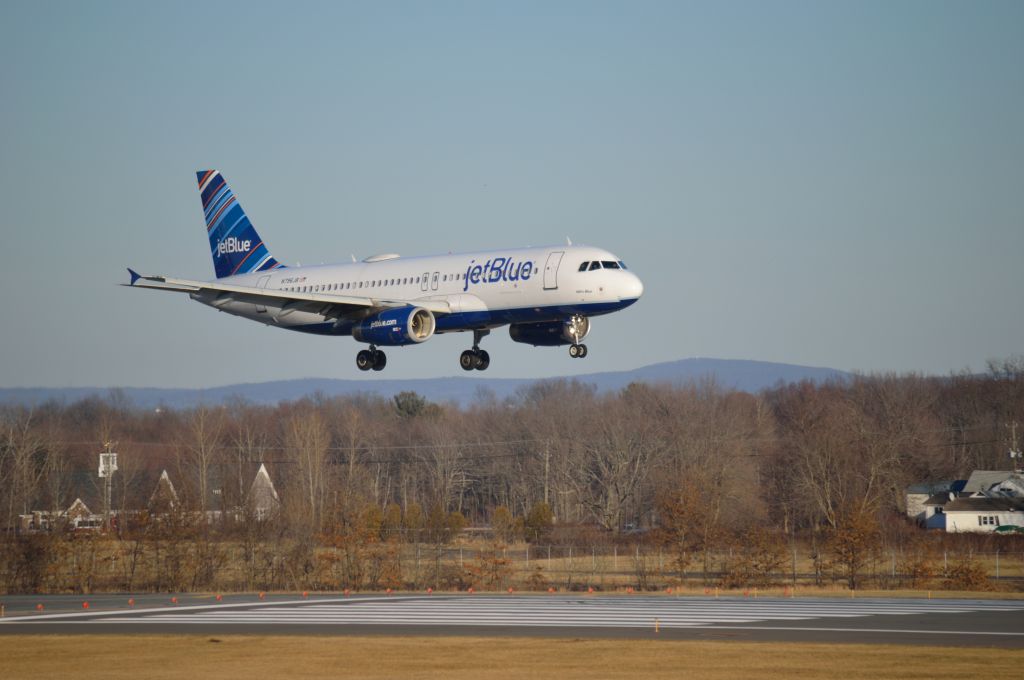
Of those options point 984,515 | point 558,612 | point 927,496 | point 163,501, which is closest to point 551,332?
point 558,612

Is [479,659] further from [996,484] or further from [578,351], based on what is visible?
[996,484]

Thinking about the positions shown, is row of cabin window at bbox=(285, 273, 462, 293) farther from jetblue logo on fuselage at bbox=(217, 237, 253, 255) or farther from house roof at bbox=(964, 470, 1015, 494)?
house roof at bbox=(964, 470, 1015, 494)

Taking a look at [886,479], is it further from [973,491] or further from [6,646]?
[6,646]

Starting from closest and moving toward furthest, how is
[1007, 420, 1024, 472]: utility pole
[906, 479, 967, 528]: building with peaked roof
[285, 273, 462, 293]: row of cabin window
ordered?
[285, 273, 462, 293]: row of cabin window → [906, 479, 967, 528]: building with peaked roof → [1007, 420, 1024, 472]: utility pole

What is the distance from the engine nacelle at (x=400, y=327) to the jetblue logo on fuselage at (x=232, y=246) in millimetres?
16138

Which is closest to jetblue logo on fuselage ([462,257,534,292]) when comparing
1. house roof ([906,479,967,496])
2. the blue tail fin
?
the blue tail fin

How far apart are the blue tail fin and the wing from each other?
8129 mm

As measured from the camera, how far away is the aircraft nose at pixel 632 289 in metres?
49.5

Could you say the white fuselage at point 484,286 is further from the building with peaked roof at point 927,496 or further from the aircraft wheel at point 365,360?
the building with peaked roof at point 927,496

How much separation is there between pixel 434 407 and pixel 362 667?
5879 inches

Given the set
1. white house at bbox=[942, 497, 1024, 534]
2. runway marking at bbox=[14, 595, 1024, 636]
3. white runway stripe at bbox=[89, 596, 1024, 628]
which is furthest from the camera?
white house at bbox=[942, 497, 1024, 534]

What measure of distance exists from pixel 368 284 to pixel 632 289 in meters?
12.8

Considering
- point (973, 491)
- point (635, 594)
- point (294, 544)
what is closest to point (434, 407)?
point (973, 491)

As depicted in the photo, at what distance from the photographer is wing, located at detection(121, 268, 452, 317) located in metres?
52.7
